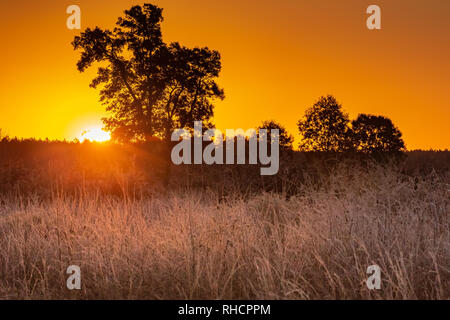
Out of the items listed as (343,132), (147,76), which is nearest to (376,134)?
(343,132)

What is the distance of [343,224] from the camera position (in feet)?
19.5

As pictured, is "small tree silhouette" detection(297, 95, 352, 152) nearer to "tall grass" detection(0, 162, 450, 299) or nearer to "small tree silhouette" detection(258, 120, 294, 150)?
"small tree silhouette" detection(258, 120, 294, 150)

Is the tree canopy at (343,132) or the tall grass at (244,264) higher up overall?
the tree canopy at (343,132)

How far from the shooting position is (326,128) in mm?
17922

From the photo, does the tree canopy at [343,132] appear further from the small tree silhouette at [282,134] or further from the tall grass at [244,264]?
the tall grass at [244,264]

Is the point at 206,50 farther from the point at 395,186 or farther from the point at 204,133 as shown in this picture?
the point at 395,186

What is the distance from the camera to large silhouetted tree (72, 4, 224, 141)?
1838 cm

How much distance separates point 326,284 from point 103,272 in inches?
100

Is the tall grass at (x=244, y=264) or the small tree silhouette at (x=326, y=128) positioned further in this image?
the small tree silhouette at (x=326, y=128)

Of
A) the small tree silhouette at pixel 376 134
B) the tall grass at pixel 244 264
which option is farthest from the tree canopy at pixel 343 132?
the tall grass at pixel 244 264

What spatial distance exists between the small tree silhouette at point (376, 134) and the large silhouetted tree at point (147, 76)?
669 centimetres

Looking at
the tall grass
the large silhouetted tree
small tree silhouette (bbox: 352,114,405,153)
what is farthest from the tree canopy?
the tall grass

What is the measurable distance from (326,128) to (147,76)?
770 cm

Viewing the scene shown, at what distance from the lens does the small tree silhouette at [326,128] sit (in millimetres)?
17562
